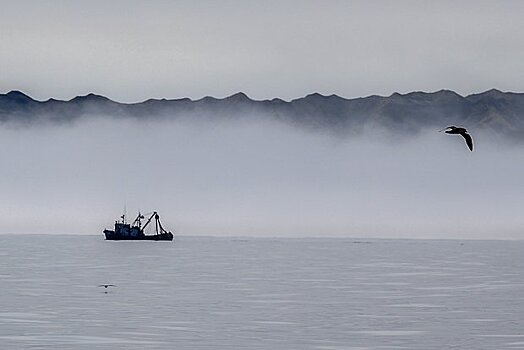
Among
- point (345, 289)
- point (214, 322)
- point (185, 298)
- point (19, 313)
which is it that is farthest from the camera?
point (345, 289)

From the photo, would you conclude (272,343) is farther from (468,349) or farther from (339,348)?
(468,349)

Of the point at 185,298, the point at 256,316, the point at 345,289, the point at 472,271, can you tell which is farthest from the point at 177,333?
the point at 472,271

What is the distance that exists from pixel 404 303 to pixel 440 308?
5.83m

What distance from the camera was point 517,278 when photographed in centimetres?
15138

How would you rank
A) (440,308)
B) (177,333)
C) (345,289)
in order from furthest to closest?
1. (345,289)
2. (440,308)
3. (177,333)

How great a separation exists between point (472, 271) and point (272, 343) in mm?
110747

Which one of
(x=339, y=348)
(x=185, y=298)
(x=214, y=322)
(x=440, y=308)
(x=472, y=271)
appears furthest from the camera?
(x=472, y=271)

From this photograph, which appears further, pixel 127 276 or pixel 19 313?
pixel 127 276

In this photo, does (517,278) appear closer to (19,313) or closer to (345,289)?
(345,289)

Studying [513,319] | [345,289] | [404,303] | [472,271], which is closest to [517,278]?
[472,271]

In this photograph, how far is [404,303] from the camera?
101625 millimetres

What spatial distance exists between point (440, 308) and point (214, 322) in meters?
21.9

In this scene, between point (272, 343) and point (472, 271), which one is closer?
point (272, 343)

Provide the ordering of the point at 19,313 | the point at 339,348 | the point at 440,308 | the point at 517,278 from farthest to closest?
the point at 517,278
the point at 440,308
the point at 19,313
the point at 339,348
